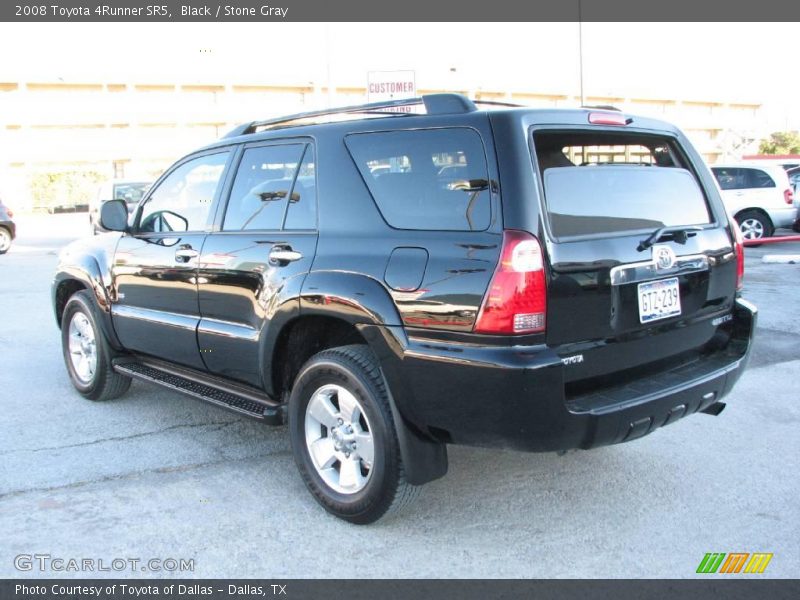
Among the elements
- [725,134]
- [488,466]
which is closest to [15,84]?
[725,134]

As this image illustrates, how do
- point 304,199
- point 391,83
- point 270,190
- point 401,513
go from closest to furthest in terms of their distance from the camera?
point 401,513 → point 304,199 → point 270,190 → point 391,83

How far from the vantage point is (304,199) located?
402 centimetres

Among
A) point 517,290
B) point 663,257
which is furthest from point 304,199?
point 663,257

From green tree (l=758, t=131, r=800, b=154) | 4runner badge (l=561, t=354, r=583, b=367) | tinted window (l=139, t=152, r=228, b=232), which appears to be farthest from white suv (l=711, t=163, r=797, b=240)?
green tree (l=758, t=131, r=800, b=154)

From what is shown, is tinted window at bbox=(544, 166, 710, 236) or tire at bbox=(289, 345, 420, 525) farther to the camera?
tire at bbox=(289, 345, 420, 525)

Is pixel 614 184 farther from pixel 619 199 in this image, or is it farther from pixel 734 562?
pixel 734 562

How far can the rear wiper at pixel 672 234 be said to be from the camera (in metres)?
3.49

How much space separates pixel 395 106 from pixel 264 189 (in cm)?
95

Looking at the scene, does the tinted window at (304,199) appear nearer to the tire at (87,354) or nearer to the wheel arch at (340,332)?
the wheel arch at (340,332)

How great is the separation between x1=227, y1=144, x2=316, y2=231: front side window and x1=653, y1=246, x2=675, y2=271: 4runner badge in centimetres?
164

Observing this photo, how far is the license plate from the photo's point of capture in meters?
3.46

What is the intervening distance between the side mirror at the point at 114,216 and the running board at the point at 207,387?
92cm
